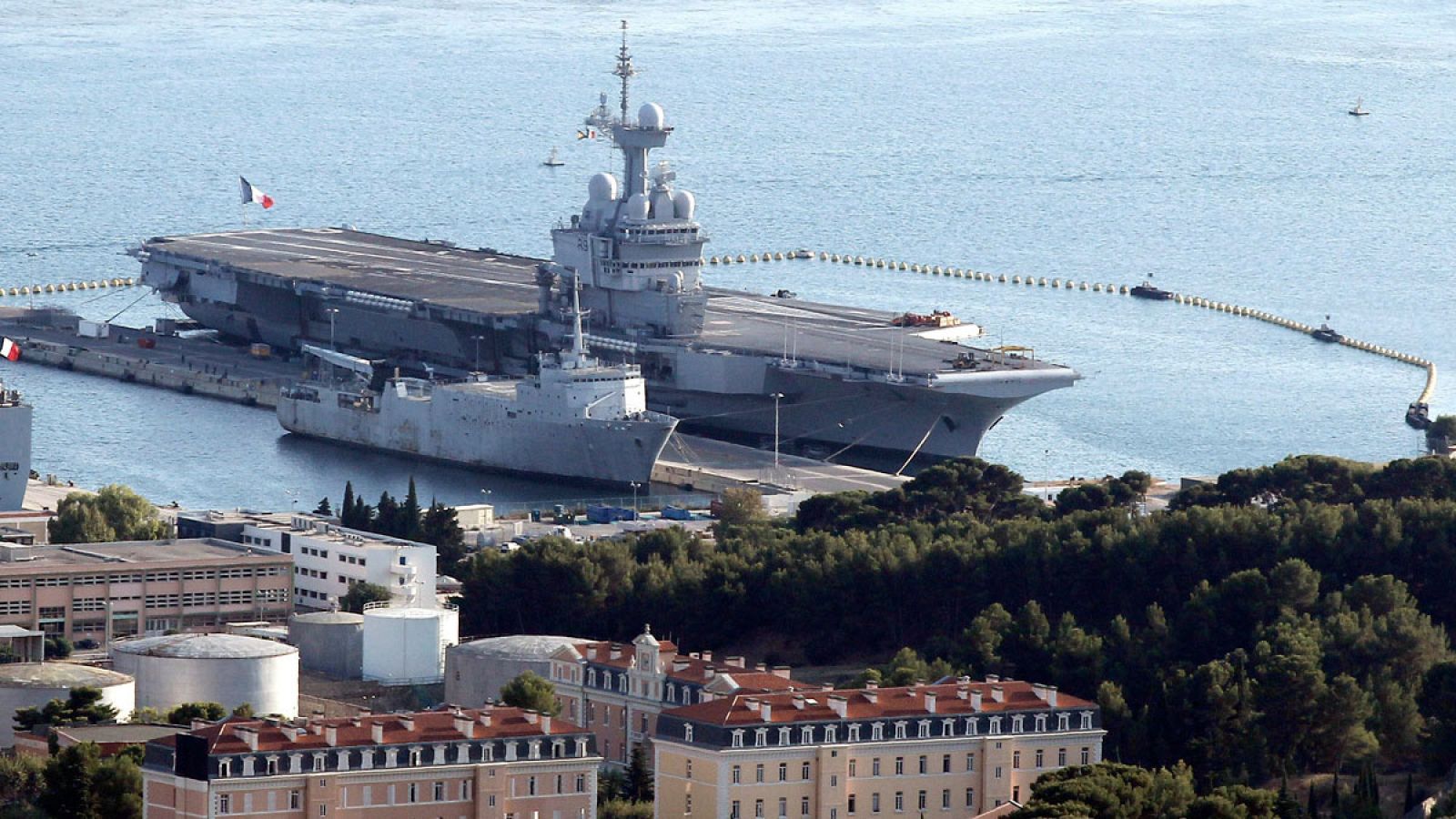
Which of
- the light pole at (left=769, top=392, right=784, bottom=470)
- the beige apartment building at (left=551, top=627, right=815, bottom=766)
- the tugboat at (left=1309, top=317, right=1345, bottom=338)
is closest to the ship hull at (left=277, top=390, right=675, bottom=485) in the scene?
the light pole at (left=769, top=392, right=784, bottom=470)

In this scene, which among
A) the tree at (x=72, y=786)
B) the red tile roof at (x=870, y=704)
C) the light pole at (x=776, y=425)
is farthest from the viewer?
the light pole at (x=776, y=425)

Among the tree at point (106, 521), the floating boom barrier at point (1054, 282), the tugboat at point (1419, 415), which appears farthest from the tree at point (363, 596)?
the floating boom barrier at point (1054, 282)

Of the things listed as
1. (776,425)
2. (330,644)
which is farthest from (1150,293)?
(330,644)

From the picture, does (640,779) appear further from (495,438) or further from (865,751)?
(495,438)

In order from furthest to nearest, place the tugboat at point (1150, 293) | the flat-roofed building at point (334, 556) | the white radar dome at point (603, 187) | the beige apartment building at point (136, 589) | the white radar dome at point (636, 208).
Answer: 1. the tugboat at point (1150, 293)
2. the white radar dome at point (603, 187)
3. the white radar dome at point (636, 208)
4. the flat-roofed building at point (334, 556)
5. the beige apartment building at point (136, 589)

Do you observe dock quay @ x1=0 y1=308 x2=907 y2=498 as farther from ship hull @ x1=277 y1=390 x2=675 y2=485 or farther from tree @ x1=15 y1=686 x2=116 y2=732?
tree @ x1=15 y1=686 x2=116 y2=732

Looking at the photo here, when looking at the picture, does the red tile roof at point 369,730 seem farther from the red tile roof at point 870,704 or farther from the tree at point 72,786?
the red tile roof at point 870,704
